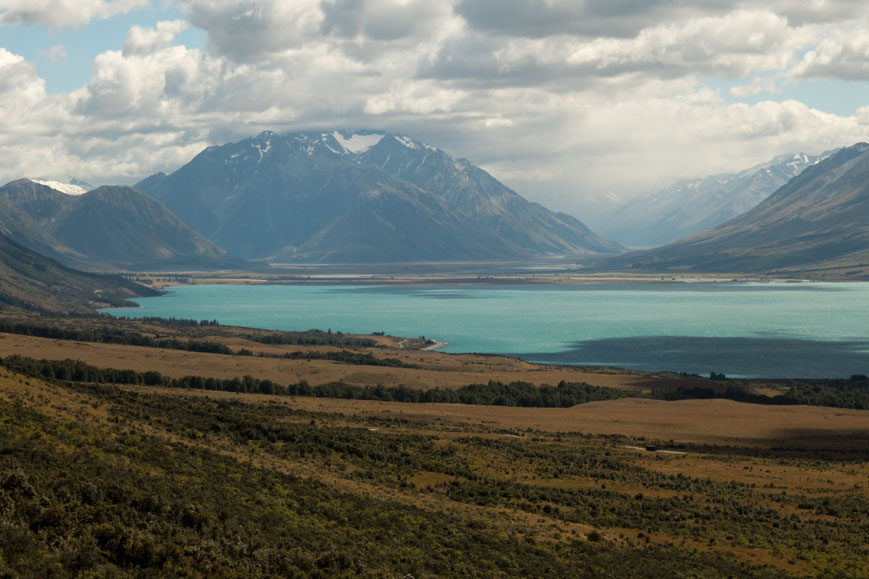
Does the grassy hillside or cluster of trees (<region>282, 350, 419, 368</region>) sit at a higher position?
the grassy hillside

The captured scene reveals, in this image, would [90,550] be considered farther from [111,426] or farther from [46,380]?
[46,380]

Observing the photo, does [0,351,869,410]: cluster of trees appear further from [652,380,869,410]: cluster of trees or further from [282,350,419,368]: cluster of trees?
[282,350,419,368]: cluster of trees

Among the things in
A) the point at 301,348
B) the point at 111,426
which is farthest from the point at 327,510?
the point at 301,348

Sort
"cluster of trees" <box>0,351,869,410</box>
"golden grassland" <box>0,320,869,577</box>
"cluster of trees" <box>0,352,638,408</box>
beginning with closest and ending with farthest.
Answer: "golden grassland" <box>0,320,869,577</box> → "cluster of trees" <box>0,352,638,408</box> → "cluster of trees" <box>0,351,869,410</box>

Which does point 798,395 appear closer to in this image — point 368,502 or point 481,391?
point 481,391

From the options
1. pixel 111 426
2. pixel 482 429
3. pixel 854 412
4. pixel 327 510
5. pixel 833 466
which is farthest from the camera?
pixel 854 412

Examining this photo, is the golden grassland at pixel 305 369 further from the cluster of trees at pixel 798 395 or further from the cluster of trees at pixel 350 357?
the cluster of trees at pixel 798 395

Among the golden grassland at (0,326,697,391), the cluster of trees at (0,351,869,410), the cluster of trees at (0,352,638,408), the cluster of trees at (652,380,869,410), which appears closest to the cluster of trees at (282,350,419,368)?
the golden grassland at (0,326,697,391)

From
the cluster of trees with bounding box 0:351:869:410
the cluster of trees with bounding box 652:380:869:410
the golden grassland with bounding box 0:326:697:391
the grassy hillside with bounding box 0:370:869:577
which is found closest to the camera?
the grassy hillside with bounding box 0:370:869:577

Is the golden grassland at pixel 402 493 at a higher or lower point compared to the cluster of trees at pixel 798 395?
higher

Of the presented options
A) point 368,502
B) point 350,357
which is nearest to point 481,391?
point 350,357

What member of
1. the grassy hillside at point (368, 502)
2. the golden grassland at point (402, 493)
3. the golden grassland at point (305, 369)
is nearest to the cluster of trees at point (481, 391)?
the golden grassland at point (305, 369)
